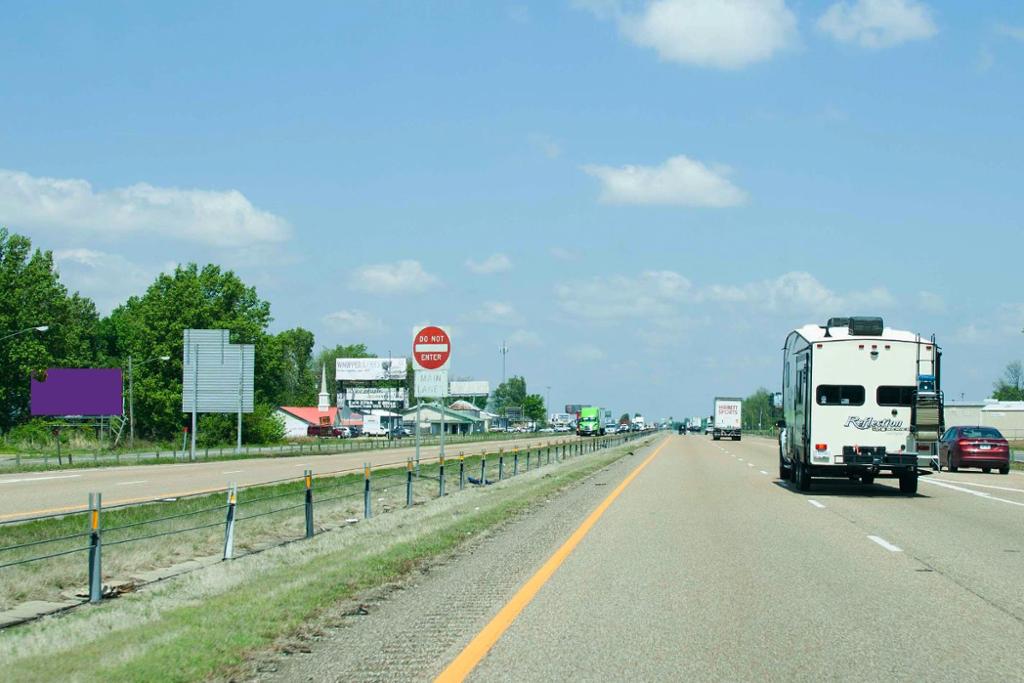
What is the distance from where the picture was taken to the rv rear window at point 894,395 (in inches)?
1008

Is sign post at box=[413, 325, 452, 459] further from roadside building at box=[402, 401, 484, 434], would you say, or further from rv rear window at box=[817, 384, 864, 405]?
roadside building at box=[402, 401, 484, 434]

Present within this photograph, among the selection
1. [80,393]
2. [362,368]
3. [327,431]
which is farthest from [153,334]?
[362,368]

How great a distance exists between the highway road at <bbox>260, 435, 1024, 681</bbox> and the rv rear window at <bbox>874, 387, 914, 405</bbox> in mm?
5750

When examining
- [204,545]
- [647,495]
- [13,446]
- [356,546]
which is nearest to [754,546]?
[356,546]

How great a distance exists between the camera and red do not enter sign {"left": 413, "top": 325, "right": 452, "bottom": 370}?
82.7 feet

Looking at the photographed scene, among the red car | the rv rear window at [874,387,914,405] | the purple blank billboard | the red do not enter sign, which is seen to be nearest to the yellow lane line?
the red do not enter sign

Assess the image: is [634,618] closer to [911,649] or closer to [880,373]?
[911,649]

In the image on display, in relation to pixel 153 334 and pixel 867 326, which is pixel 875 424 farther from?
pixel 153 334

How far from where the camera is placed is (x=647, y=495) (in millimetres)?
26516

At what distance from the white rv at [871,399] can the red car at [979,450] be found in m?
15.8

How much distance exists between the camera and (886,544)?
52.2ft

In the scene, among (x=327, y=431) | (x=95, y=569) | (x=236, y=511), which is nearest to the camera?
(x=95, y=569)

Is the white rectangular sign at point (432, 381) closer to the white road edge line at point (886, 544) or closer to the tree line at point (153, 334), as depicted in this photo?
the white road edge line at point (886, 544)

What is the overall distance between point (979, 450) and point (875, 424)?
57.9ft
